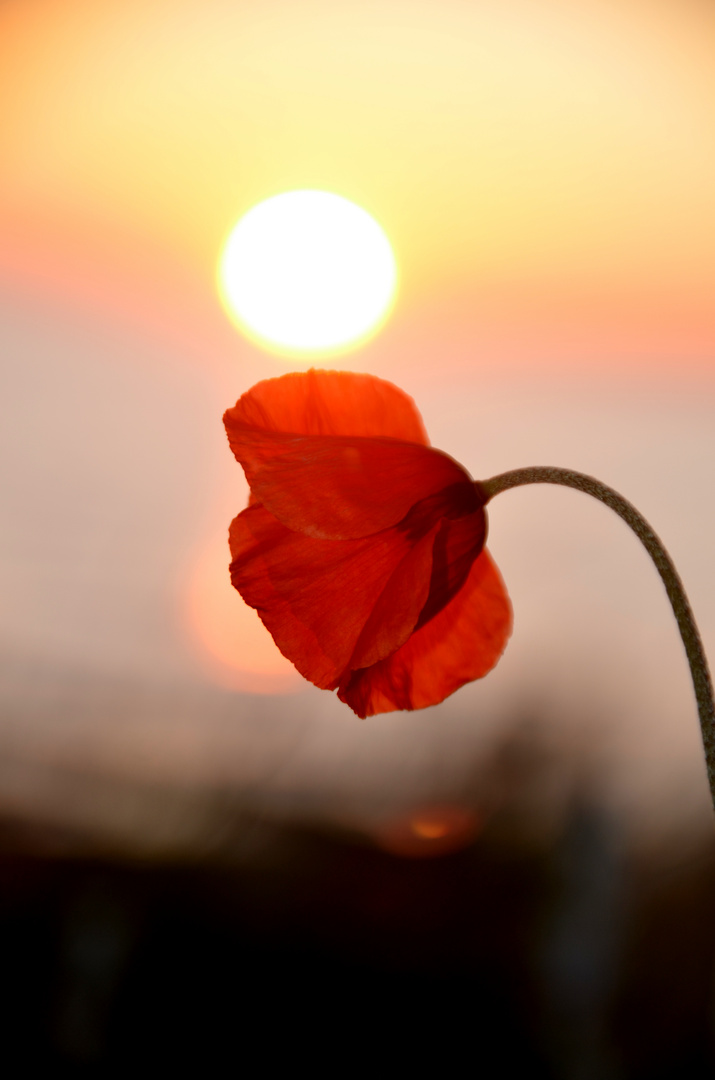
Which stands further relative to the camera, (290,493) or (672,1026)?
(672,1026)

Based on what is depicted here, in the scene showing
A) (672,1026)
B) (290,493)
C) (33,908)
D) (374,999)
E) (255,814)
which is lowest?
(672,1026)

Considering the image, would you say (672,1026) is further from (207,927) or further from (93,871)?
A: (93,871)

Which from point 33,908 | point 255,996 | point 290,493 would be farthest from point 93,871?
point 290,493

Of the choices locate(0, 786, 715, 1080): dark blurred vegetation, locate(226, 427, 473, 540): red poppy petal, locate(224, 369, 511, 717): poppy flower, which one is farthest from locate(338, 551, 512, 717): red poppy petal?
locate(0, 786, 715, 1080): dark blurred vegetation

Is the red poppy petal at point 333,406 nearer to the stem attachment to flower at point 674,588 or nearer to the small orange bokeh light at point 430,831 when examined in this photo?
the stem attachment to flower at point 674,588

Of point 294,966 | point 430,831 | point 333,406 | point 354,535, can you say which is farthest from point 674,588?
point 430,831

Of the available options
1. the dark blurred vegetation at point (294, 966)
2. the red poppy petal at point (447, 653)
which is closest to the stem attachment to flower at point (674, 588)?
the red poppy petal at point (447, 653)
